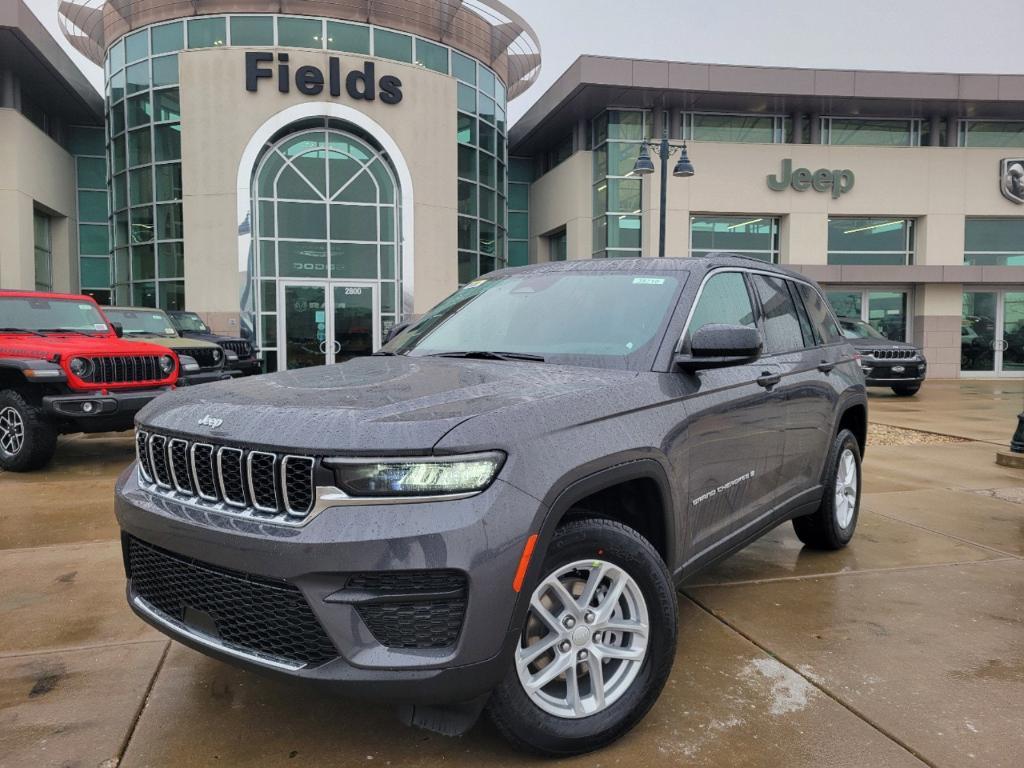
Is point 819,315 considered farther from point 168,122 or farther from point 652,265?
point 168,122

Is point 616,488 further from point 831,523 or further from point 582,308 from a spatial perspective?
point 831,523

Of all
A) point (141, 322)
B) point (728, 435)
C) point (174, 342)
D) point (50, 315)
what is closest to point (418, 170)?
point (141, 322)

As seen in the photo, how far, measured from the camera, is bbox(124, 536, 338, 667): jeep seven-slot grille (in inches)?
88.9

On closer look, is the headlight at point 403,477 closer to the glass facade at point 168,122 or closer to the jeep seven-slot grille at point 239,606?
the jeep seven-slot grille at point 239,606

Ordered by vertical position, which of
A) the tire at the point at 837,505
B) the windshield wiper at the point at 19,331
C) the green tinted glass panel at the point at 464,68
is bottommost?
the tire at the point at 837,505

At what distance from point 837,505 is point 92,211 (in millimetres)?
29920

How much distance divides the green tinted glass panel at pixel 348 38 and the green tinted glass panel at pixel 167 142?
513cm

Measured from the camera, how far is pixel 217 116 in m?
21.4

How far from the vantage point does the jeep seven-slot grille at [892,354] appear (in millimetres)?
16391

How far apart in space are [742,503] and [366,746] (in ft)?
6.50

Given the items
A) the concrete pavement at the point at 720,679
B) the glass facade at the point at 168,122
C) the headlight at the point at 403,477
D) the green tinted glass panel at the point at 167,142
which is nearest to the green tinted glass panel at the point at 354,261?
the glass facade at the point at 168,122

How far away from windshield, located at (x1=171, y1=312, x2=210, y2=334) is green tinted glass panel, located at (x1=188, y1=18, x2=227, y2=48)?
9372mm

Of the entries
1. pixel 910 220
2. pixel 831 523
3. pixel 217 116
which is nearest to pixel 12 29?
pixel 217 116

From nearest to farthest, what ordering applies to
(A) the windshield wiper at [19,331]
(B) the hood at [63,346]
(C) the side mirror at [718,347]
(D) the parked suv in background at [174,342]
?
(C) the side mirror at [718,347], (B) the hood at [63,346], (A) the windshield wiper at [19,331], (D) the parked suv in background at [174,342]
